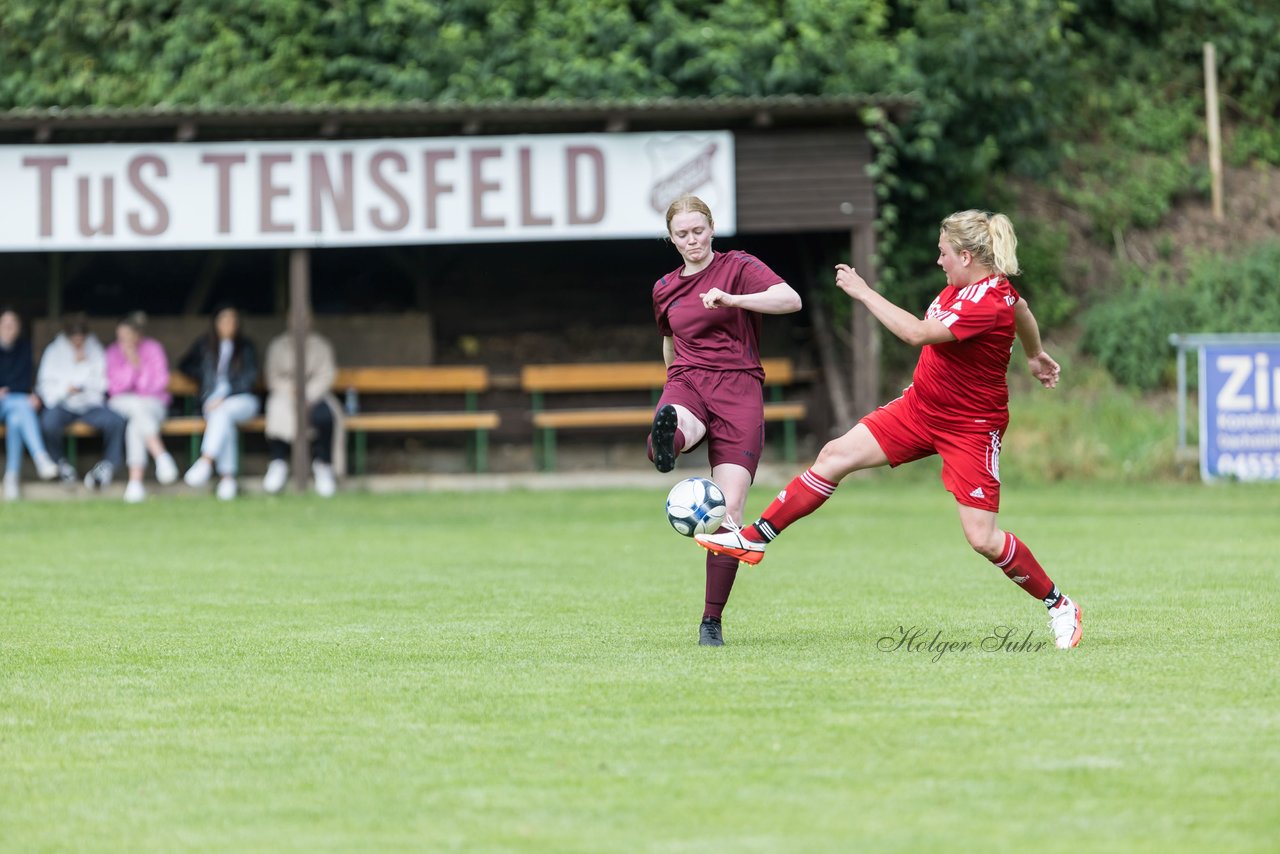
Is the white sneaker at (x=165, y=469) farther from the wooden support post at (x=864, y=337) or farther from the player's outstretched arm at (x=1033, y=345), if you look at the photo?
the player's outstretched arm at (x=1033, y=345)

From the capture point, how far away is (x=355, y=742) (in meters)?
5.48

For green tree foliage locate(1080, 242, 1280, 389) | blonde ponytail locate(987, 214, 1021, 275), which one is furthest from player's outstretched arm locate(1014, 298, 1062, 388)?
green tree foliage locate(1080, 242, 1280, 389)

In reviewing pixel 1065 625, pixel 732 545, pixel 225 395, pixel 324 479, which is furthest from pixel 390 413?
pixel 1065 625

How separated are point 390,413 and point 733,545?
13.8 metres

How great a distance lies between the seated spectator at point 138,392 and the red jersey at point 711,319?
11388mm

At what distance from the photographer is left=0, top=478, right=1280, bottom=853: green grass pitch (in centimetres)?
446

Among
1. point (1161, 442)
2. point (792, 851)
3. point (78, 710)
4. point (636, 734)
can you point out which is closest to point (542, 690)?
point (636, 734)

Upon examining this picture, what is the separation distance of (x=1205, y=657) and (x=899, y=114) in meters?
12.0

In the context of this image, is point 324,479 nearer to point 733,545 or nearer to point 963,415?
point 733,545

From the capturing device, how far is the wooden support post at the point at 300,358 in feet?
59.7

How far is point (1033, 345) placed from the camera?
24.5 feet

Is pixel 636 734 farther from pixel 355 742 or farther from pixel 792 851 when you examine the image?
pixel 792 851

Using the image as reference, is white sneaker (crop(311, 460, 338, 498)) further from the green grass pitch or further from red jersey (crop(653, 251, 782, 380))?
red jersey (crop(653, 251, 782, 380))

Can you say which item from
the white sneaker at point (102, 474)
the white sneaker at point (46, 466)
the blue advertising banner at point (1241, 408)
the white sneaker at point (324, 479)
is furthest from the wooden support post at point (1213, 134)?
the white sneaker at point (46, 466)
